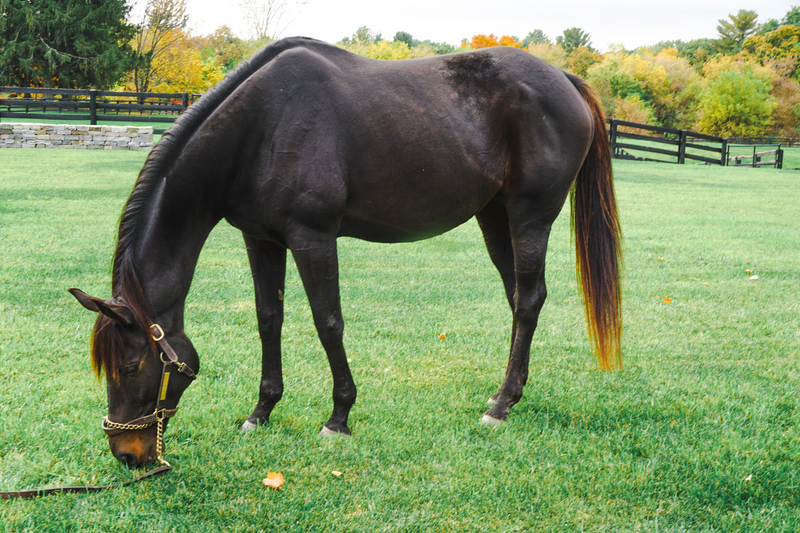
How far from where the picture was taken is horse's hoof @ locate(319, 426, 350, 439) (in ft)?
9.63

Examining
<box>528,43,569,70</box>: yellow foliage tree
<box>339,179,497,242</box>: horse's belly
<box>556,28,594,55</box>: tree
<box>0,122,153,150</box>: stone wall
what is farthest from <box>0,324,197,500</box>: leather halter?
<box>556,28,594,55</box>: tree

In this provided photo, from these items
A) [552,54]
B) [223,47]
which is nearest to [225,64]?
[223,47]

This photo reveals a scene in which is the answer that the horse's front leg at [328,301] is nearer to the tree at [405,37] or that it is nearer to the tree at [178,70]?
the tree at [178,70]

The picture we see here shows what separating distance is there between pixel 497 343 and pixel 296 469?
7.25 feet

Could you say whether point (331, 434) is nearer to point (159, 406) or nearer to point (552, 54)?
point (159, 406)

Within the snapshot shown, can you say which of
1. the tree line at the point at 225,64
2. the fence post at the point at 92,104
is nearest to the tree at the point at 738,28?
the tree line at the point at 225,64

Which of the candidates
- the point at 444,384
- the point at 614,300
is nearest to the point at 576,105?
the point at 614,300

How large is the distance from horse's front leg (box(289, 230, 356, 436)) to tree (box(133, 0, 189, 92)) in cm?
3389

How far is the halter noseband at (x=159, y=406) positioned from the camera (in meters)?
2.38

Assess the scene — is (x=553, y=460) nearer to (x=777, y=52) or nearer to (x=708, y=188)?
(x=708, y=188)

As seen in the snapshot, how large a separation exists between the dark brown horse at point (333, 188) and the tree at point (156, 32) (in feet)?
110

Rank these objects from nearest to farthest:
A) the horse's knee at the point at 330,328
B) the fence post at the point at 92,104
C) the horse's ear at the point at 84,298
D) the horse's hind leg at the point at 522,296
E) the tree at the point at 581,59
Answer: the horse's ear at the point at 84,298
the horse's knee at the point at 330,328
the horse's hind leg at the point at 522,296
the fence post at the point at 92,104
the tree at the point at 581,59

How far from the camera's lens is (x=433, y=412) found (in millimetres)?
3318

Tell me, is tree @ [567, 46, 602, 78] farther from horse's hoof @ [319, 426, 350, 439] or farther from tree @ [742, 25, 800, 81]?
horse's hoof @ [319, 426, 350, 439]
